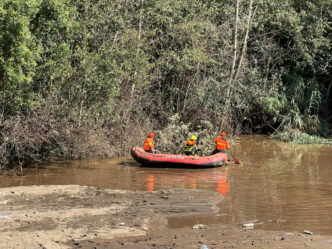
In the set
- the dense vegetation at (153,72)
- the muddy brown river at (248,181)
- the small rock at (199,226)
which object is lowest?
the small rock at (199,226)

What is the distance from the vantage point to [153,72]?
23.6 metres

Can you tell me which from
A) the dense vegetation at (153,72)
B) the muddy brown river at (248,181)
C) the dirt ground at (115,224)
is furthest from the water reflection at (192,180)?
the dense vegetation at (153,72)

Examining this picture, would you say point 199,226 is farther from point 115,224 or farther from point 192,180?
point 192,180

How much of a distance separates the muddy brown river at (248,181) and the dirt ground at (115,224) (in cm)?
62

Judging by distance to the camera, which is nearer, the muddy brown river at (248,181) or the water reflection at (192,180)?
the muddy brown river at (248,181)

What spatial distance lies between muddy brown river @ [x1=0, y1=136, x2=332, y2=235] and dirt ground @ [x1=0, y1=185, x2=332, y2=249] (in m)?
0.62

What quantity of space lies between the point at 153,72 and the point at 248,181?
915cm

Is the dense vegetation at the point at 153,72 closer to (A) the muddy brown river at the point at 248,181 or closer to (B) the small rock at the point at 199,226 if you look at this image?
(A) the muddy brown river at the point at 248,181

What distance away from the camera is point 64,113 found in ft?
59.2

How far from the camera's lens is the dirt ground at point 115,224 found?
9031mm

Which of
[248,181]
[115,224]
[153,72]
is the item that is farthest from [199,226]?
[153,72]

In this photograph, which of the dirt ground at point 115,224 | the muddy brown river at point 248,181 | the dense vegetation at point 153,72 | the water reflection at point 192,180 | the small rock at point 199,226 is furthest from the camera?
the dense vegetation at point 153,72

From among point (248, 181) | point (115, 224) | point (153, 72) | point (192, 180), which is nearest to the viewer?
point (115, 224)

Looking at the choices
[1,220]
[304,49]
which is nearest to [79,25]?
[1,220]
